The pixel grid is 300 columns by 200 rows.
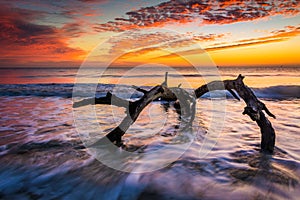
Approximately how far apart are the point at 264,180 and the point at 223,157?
90 cm

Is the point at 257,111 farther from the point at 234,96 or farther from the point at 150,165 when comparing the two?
the point at 150,165

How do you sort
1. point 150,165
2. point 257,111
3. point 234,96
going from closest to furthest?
point 257,111 → point 150,165 → point 234,96

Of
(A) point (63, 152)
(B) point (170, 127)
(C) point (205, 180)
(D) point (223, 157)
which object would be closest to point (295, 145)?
(D) point (223, 157)

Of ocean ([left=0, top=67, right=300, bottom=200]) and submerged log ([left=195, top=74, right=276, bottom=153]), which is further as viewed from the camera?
submerged log ([left=195, top=74, right=276, bottom=153])

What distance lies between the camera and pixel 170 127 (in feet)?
19.0

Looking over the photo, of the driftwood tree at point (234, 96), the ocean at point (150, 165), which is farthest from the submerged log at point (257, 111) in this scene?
the ocean at point (150, 165)

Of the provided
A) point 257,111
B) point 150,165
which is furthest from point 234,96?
point 150,165

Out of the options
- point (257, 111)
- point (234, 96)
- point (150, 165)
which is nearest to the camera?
point (257, 111)

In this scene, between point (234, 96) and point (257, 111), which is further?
point (234, 96)

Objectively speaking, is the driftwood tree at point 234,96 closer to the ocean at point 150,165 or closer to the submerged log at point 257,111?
the submerged log at point 257,111

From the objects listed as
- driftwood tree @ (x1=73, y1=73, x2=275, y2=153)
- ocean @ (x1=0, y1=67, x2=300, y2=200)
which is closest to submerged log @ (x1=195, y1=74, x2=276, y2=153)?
driftwood tree @ (x1=73, y1=73, x2=275, y2=153)

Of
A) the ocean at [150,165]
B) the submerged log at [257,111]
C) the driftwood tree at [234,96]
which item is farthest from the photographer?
the driftwood tree at [234,96]

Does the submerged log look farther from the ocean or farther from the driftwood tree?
the ocean

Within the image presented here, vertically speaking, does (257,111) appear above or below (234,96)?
below
